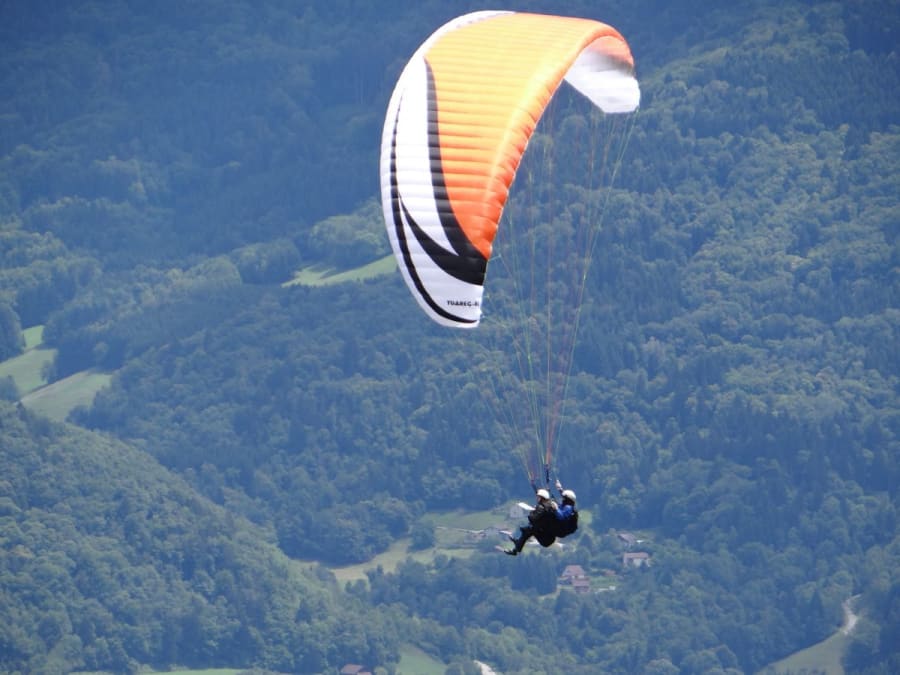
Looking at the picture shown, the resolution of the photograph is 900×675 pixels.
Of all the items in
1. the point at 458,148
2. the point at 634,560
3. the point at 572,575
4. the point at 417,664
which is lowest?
the point at 572,575

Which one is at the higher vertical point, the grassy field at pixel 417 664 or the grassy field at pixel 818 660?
the grassy field at pixel 417 664

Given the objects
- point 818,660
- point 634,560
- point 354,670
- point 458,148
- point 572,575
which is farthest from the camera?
point 634,560

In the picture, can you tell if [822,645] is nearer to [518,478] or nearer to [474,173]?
[518,478]

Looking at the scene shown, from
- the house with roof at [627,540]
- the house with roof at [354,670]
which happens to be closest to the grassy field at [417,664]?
the house with roof at [354,670]

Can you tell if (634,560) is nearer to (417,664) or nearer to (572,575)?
(572,575)

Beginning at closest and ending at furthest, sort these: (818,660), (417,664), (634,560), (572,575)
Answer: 1. (417,664)
2. (818,660)
3. (572,575)
4. (634,560)

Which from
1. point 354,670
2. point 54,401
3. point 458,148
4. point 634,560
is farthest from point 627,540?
point 458,148

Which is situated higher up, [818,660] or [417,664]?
[417,664]

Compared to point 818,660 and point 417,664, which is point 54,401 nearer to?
point 417,664

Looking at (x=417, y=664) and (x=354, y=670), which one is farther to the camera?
(x=354, y=670)

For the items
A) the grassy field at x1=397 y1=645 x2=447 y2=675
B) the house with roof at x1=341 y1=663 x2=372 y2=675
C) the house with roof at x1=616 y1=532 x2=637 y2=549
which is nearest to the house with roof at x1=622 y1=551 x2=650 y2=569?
the house with roof at x1=616 y1=532 x2=637 y2=549

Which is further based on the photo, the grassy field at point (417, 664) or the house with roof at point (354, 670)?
the house with roof at point (354, 670)

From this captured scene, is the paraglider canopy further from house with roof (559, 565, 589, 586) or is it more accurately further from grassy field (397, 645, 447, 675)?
house with roof (559, 565, 589, 586)

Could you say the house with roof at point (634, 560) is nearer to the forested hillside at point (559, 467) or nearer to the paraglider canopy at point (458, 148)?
the forested hillside at point (559, 467)
